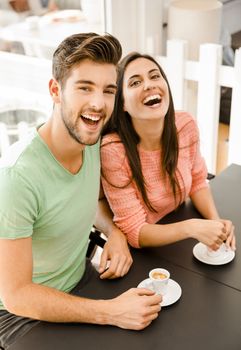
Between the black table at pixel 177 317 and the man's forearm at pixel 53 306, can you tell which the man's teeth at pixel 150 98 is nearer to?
the black table at pixel 177 317

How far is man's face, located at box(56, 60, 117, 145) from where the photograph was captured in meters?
1.28

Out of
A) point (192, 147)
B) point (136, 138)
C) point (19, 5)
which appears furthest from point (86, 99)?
point (19, 5)

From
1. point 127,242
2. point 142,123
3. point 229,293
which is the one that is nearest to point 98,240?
point 127,242

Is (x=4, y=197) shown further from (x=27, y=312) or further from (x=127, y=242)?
(x=127, y=242)

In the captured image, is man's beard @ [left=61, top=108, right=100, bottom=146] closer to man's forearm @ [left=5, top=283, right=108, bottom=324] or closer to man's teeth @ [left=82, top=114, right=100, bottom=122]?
man's teeth @ [left=82, top=114, right=100, bottom=122]

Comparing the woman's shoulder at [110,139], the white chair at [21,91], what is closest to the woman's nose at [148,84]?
the woman's shoulder at [110,139]

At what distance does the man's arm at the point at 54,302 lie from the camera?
3.88 feet

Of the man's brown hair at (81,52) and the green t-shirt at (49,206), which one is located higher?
the man's brown hair at (81,52)

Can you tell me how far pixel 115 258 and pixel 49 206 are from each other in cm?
25

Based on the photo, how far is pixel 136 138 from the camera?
167 cm

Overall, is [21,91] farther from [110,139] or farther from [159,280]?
[159,280]

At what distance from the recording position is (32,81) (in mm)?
2645

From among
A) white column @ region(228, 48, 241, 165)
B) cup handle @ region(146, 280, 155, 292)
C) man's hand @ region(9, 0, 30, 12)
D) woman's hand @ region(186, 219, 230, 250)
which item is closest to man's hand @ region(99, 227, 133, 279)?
cup handle @ region(146, 280, 155, 292)

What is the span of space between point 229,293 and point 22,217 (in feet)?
1.92
